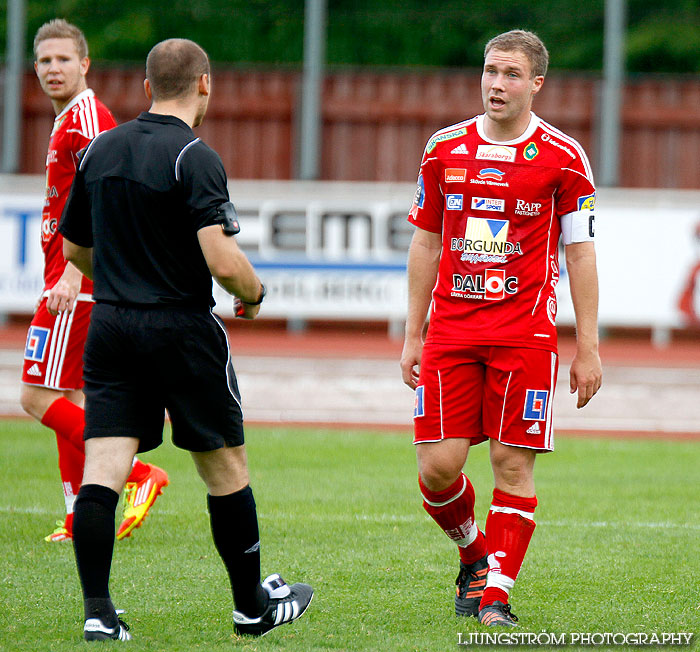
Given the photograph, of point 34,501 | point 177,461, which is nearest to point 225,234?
point 34,501

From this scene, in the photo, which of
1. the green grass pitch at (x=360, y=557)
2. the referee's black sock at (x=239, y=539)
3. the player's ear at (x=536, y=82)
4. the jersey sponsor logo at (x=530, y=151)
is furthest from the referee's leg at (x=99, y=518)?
the player's ear at (x=536, y=82)

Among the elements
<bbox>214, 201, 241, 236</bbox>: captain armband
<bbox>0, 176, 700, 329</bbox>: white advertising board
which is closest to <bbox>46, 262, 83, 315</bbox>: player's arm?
<bbox>214, 201, 241, 236</bbox>: captain armband

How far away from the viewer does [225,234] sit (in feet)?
13.3

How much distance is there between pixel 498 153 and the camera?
4641 mm

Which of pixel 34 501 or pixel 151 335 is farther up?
pixel 151 335

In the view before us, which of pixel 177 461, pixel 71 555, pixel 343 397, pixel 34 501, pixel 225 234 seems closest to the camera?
pixel 225 234

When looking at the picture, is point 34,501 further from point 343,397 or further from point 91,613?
point 343,397

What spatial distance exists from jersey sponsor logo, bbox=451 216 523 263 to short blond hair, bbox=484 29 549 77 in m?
0.60

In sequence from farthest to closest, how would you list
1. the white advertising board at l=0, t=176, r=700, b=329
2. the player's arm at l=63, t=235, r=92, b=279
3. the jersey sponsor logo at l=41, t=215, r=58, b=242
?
1. the white advertising board at l=0, t=176, r=700, b=329
2. the jersey sponsor logo at l=41, t=215, r=58, b=242
3. the player's arm at l=63, t=235, r=92, b=279

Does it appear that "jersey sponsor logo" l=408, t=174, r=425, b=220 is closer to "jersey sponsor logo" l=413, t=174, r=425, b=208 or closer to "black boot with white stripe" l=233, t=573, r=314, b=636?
"jersey sponsor logo" l=413, t=174, r=425, b=208

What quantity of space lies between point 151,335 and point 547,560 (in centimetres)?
254

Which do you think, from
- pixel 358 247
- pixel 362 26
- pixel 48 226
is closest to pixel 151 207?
pixel 48 226

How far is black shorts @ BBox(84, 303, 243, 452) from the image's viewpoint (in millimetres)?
4184

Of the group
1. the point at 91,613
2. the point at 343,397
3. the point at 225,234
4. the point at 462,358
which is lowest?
the point at 343,397
